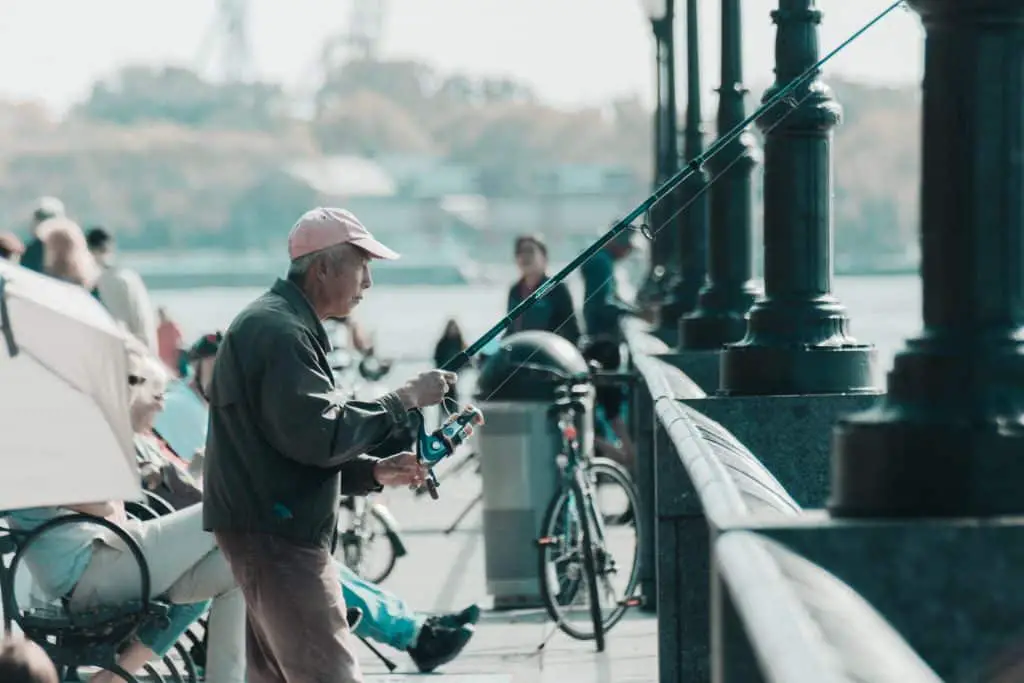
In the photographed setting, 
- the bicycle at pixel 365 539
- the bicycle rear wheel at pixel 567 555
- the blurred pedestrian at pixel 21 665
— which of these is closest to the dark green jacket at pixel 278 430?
the blurred pedestrian at pixel 21 665

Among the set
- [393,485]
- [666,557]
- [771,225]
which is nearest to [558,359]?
[771,225]

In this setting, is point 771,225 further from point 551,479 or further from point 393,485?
point 551,479

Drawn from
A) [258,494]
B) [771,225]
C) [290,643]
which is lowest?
[290,643]

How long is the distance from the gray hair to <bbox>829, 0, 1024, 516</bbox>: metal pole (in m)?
1.78

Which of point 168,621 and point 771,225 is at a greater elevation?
point 771,225

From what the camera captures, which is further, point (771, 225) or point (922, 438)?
point (771, 225)

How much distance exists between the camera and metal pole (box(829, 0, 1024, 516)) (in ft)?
13.8

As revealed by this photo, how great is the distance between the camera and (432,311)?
323 feet

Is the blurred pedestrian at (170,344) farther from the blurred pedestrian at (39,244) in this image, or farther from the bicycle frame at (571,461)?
the bicycle frame at (571,461)

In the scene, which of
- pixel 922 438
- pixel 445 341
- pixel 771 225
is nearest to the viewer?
pixel 922 438

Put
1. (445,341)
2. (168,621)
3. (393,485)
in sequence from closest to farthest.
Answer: (393,485), (168,621), (445,341)

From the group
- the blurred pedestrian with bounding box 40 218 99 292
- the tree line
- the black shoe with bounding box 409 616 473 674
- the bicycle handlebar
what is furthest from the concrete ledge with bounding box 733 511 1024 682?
the tree line

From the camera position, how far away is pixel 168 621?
6691 mm

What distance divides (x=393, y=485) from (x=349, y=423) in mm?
428
